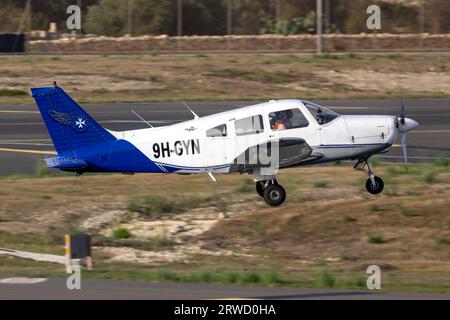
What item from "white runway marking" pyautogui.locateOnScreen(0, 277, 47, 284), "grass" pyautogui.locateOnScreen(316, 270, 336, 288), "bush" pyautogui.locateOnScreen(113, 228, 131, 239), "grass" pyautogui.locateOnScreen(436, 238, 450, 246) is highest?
"white runway marking" pyautogui.locateOnScreen(0, 277, 47, 284)

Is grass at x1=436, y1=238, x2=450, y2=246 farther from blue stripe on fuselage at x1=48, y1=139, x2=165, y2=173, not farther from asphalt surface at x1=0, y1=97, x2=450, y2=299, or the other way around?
asphalt surface at x1=0, y1=97, x2=450, y2=299

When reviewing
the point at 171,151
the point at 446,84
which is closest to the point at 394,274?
the point at 171,151

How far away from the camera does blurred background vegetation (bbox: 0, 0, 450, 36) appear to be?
64562 mm

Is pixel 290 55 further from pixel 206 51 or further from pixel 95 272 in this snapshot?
pixel 95 272

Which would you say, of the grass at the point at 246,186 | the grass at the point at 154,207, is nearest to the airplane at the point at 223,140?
the grass at the point at 154,207

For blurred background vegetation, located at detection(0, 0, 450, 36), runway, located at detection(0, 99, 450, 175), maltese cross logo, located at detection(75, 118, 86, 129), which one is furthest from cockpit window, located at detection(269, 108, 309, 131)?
blurred background vegetation, located at detection(0, 0, 450, 36)

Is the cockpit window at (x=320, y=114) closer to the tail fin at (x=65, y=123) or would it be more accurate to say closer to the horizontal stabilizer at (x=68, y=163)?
the tail fin at (x=65, y=123)

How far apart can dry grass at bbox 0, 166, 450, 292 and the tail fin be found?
1.66 metres

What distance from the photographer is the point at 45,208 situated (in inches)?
888

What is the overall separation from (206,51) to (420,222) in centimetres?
3854

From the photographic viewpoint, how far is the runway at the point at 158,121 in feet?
96.6

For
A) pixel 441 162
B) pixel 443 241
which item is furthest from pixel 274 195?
pixel 441 162

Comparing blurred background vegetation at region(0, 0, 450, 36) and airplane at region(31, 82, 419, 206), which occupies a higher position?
blurred background vegetation at region(0, 0, 450, 36)

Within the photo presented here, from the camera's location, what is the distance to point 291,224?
21.0 metres
